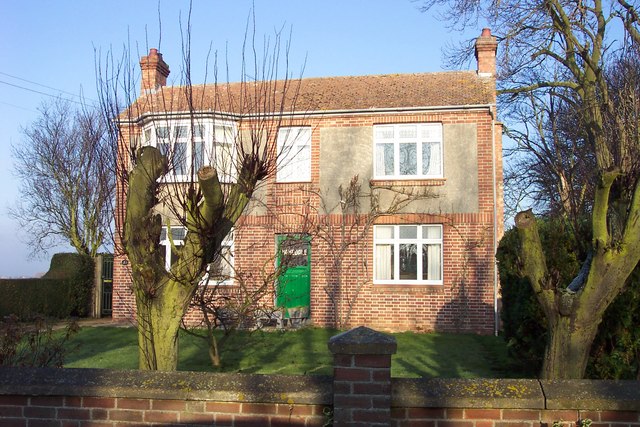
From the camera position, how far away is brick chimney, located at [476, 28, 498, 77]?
18859 mm

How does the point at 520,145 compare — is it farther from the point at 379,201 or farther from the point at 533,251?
the point at 533,251

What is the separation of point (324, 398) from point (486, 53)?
16.7 m

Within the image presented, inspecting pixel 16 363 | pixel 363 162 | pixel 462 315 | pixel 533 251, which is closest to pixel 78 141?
pixel 363 162

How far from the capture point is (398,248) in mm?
17172

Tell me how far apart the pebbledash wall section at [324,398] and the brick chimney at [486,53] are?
15.9 m

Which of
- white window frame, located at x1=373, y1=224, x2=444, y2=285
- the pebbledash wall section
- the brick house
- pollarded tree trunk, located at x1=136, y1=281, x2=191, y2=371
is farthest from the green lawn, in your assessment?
the pebbledash wall section

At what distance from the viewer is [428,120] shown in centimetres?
1709

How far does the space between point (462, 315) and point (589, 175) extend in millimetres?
9529

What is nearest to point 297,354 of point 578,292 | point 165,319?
point 165,319

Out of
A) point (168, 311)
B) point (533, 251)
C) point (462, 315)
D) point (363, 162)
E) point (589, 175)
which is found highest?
point (363, 162)

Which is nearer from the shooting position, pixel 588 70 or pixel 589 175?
pixel 589 175

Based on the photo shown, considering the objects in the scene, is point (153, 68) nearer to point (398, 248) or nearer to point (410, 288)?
point (398, 248)

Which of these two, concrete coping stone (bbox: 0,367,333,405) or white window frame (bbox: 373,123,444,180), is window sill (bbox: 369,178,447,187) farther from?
concrete coping stone (bbox: 0,367,333,405)

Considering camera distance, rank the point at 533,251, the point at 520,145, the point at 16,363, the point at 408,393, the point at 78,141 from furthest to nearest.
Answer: the point at 78,141, the point at 520,145, the point at 16,363, the point at 533,251, the point at 408,393
